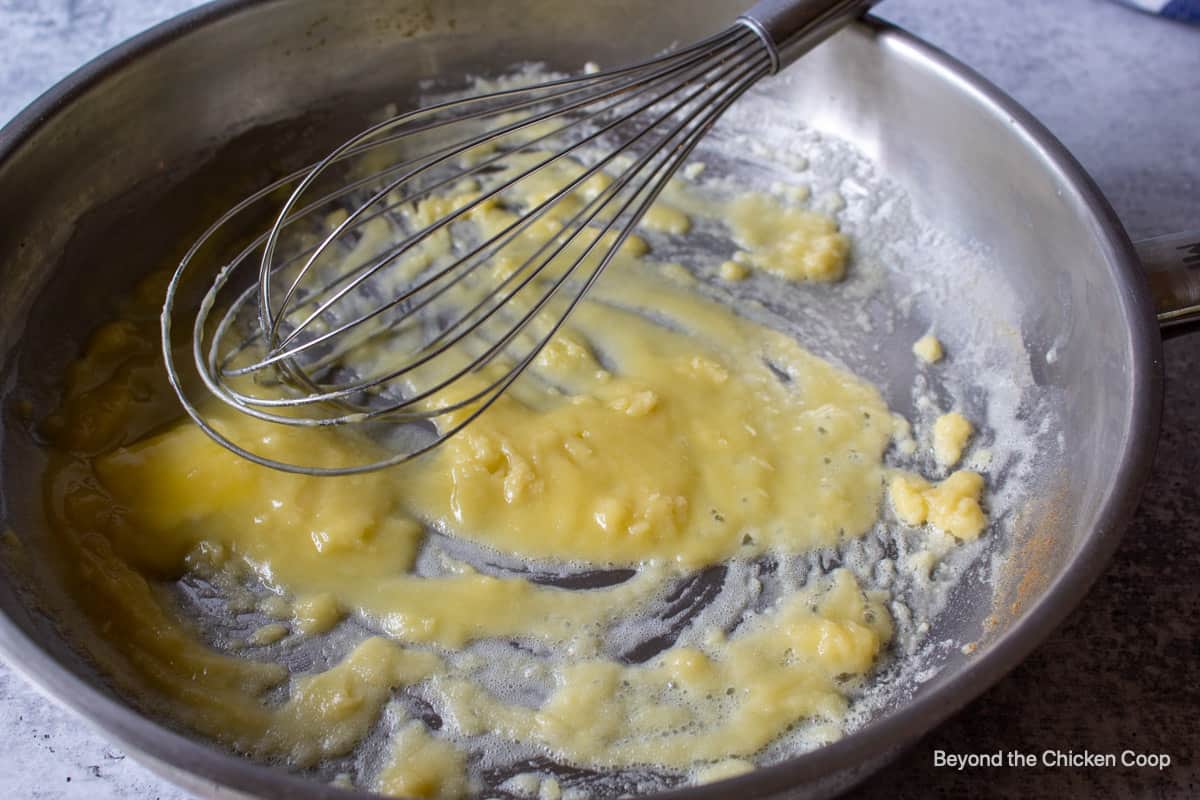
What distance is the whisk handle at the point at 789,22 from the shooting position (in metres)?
0.96

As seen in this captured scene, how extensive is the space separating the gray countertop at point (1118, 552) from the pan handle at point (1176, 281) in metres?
0.16

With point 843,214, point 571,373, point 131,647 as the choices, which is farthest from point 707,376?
point 131,647

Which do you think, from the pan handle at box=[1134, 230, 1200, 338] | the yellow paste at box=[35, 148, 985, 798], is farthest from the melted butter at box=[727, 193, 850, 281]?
the pan handle at box=[1134, 230, 1200, 338]

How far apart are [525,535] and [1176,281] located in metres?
0.54

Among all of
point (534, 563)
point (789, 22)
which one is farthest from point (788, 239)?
point (534, 563)

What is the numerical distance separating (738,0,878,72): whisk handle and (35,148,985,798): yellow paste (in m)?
0.25

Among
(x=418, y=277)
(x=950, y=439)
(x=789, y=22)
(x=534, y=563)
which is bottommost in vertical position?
(x=534, y=563)

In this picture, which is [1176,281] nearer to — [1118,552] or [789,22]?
[1118,552]

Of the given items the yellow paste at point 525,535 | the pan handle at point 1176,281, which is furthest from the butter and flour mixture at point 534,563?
the pan handle at point 1176,281

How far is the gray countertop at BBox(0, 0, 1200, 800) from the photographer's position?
2.53 ft

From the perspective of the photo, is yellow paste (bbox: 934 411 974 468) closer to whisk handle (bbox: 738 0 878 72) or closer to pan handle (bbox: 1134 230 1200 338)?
pan handle (bbox: 1134 230 1200 338)

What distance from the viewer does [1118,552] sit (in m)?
0.91

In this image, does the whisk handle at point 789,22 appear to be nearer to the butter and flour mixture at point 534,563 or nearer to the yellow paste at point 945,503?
the butter and flour mixture at point 534,563

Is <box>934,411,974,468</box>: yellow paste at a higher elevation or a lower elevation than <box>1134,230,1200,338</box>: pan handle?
lower
